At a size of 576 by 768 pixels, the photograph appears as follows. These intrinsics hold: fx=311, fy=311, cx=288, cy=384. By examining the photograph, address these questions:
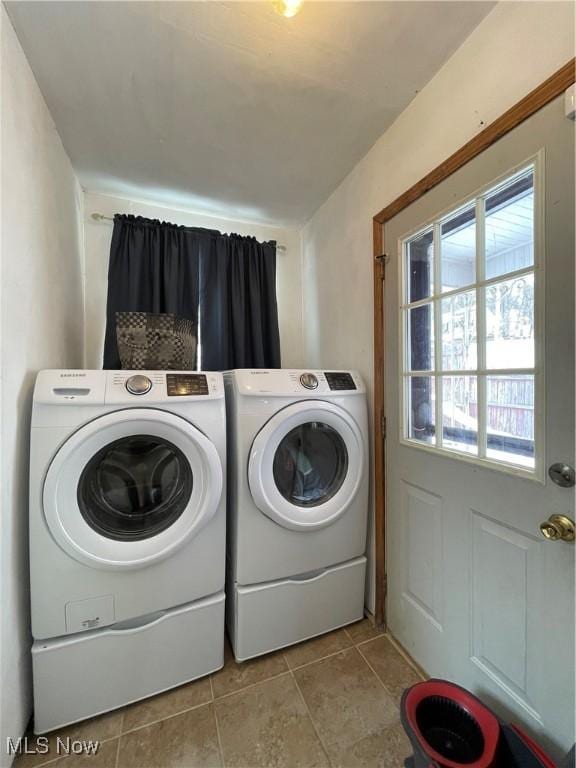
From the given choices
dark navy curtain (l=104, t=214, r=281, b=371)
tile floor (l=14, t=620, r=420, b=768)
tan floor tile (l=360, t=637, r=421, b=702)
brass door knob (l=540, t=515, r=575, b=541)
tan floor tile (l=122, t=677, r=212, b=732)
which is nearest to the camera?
brass door knob (l=540, t=515, r=575, b=541)

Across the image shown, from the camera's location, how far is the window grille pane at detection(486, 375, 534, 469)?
892 mm

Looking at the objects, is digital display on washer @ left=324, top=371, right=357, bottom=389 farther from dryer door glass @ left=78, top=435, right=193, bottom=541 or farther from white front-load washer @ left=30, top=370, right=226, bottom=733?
dryer door glass @ left=78, top=435, right=193, bottom=541

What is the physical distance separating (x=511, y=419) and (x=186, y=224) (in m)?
2.12

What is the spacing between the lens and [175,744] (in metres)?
1.02

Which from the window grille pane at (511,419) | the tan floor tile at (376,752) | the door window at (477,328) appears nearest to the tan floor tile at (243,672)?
the tan floor tile at (376,752)

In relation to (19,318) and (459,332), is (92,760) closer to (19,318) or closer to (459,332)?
(19,318)

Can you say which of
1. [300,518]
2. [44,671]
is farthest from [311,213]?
[44,671]

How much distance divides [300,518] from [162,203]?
2031 mm

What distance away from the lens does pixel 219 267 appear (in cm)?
205

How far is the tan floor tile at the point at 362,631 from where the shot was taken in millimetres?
1438

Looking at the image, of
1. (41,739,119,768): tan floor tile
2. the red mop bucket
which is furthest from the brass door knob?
(41,739,119,768): tan floor tile

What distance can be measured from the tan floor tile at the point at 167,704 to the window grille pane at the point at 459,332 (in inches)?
60.8

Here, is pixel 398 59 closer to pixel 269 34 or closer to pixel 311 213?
pixel 269 34

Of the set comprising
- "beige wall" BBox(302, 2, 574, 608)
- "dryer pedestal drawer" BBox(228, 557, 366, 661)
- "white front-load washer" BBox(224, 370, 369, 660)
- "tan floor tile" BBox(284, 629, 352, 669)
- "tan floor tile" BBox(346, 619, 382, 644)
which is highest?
"beige wall" BBox(302, 2, 574, 608)
